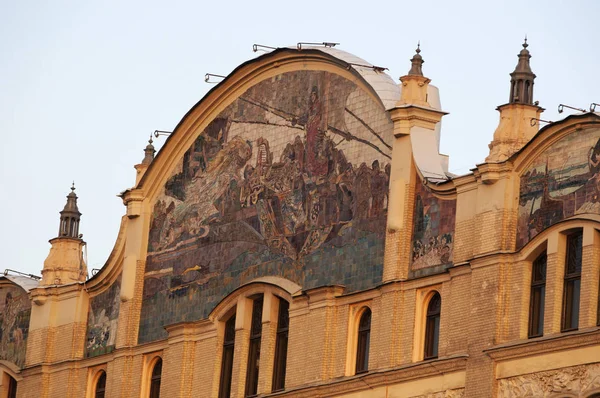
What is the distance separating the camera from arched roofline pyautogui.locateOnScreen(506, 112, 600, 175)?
35156 mm

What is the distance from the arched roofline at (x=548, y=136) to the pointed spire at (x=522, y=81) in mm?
1200

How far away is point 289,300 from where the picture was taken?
4100 centimetres

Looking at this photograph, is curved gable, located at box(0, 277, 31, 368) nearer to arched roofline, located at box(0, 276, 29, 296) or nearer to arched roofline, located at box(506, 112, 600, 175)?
arched roofline, located at box(0, 276, 29, 296)

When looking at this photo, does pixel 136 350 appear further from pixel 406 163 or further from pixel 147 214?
pixel 406 163

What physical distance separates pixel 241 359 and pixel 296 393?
91.6 inches

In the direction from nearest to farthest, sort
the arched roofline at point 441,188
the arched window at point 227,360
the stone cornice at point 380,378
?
the stone cornice at point 380,378 < the arched roofline at point 441,188 < the arched window at point 227,360

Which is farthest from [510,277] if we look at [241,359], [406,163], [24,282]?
[24,282]

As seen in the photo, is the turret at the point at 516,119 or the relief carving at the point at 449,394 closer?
the relief carving at the point at 449,394

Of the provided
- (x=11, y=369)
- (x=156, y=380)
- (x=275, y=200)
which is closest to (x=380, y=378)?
(x=275, y=200)

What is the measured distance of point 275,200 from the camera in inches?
1661

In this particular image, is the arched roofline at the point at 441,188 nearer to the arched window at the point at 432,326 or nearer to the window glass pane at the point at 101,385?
the arched window at the point at 432,326

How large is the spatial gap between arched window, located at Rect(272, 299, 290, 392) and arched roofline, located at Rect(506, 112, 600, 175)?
23.3 ft

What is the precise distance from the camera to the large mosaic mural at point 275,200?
39.9 metres

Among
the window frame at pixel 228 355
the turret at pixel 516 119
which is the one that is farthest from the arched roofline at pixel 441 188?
the window frame at pixel 228 355
